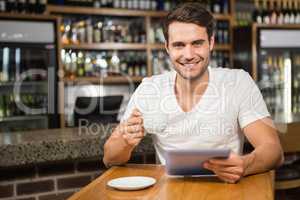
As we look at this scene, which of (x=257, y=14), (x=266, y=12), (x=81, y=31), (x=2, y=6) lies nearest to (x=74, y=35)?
(x=81, y=31)

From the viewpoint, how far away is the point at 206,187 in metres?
1.24

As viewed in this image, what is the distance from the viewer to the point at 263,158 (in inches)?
55.2

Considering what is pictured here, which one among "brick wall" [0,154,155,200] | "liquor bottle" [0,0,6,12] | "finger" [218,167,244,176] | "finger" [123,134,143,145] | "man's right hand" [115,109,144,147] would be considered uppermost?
"liquor bottle" [0,0,6,12]

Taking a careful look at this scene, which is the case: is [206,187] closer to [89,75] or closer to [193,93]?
[193,93]

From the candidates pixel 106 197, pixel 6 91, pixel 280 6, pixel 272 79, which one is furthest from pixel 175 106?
pixel 280 6

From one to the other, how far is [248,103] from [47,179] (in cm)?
97

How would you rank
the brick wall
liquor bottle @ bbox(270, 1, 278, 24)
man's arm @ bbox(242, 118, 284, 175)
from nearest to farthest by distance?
man's arm @ bbox(242, 118, 284, 175) → the brick wall → liquor bottle @ bbox(270, 1, 278, 24)

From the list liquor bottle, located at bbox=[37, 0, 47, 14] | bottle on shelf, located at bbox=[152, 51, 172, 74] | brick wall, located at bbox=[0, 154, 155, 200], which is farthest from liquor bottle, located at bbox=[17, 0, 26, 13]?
brick wall, located at bbox=[0, 154, 155, 200]

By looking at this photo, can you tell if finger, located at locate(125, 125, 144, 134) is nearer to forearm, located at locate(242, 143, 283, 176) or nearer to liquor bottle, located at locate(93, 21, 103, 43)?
forearm, located at locate(242, 143, 283, 176)

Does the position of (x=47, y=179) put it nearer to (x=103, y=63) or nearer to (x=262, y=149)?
(x=262, y=149)

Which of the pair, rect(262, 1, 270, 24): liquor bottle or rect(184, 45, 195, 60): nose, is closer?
rect(184, 45, 195, 60): nose

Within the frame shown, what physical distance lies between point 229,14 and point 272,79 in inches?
40.8

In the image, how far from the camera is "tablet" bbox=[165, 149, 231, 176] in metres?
1.17

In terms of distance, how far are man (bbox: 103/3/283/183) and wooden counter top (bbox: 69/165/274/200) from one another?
176 mm
